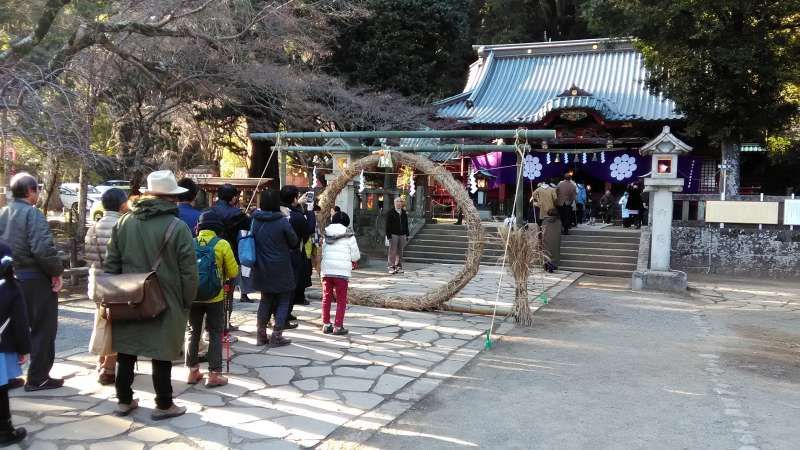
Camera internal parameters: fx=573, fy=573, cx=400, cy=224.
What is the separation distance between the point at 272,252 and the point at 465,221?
9.93 ft

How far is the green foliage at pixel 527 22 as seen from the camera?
1164 inches

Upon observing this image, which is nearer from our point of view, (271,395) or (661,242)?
(271,395)

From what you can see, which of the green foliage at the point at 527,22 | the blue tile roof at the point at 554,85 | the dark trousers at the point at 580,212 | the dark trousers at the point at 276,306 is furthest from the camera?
the green foliage at the point at 527,22

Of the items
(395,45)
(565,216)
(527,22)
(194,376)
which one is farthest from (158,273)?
(527,22)

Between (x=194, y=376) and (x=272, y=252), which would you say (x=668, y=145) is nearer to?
(x=272, y=252)

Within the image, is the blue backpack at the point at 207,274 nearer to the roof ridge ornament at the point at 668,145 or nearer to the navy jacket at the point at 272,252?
the navy jacket at the point at 272,252

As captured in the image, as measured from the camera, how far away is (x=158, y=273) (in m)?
4.02

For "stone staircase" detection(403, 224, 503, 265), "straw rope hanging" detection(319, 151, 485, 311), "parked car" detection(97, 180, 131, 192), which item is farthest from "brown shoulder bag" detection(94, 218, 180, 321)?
"stone staircase" detection(403, 224, 503, 265)

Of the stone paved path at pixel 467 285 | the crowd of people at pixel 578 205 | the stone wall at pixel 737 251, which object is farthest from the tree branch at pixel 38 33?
the stone wall at pixel 737 251

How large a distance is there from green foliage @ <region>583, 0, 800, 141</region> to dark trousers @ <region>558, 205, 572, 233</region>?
12.4ft

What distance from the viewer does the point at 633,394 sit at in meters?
5.17

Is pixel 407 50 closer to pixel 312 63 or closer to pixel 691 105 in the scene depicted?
pixel 312 63

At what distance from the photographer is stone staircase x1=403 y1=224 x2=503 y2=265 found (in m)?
15.1

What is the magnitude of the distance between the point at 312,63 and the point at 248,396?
13670mm
